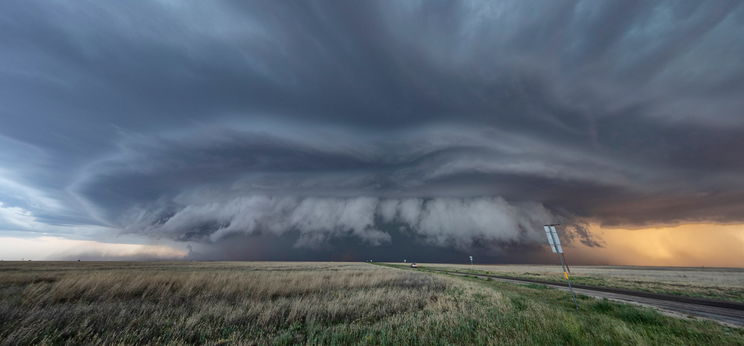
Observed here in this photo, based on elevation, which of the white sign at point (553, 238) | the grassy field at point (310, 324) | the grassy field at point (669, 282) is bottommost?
the grassy field at point (310, 324)

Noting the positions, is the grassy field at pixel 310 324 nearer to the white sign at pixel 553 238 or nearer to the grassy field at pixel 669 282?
the white sign at pixel 553 238

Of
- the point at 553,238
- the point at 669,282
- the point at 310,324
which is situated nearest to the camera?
the point at 310,324

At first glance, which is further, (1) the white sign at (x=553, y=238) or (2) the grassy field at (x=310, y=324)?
(1) the white sign at (x=553, y=238)

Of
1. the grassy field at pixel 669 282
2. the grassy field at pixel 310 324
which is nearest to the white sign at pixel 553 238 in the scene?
the grassy field at pixel 310 324

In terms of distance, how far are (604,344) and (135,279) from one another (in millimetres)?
22569

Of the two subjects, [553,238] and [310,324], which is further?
[553,238]

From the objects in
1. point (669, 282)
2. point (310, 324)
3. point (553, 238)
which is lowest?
Result: point (310, 324)

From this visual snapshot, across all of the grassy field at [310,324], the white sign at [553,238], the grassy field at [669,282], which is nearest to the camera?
the grassy field at [310,324]

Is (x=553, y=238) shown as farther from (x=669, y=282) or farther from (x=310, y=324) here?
(x=669, y=282)

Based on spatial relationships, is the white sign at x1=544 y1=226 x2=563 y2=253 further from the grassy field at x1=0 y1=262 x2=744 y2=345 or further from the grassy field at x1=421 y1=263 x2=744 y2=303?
the grassy field at x1=421 y1=263 x2=744 y2=303

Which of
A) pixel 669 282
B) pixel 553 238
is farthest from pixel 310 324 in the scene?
pixel 669 282

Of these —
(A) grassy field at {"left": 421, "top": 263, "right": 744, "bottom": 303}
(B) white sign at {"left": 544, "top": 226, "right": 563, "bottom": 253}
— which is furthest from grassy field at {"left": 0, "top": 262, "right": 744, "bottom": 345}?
(A) grassy field at {"left": 421, "top": 263, "right": 744, "bottom": 303}

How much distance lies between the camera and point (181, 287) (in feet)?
51.9

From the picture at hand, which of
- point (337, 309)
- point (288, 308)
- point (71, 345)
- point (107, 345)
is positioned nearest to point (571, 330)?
point (337, 309)
